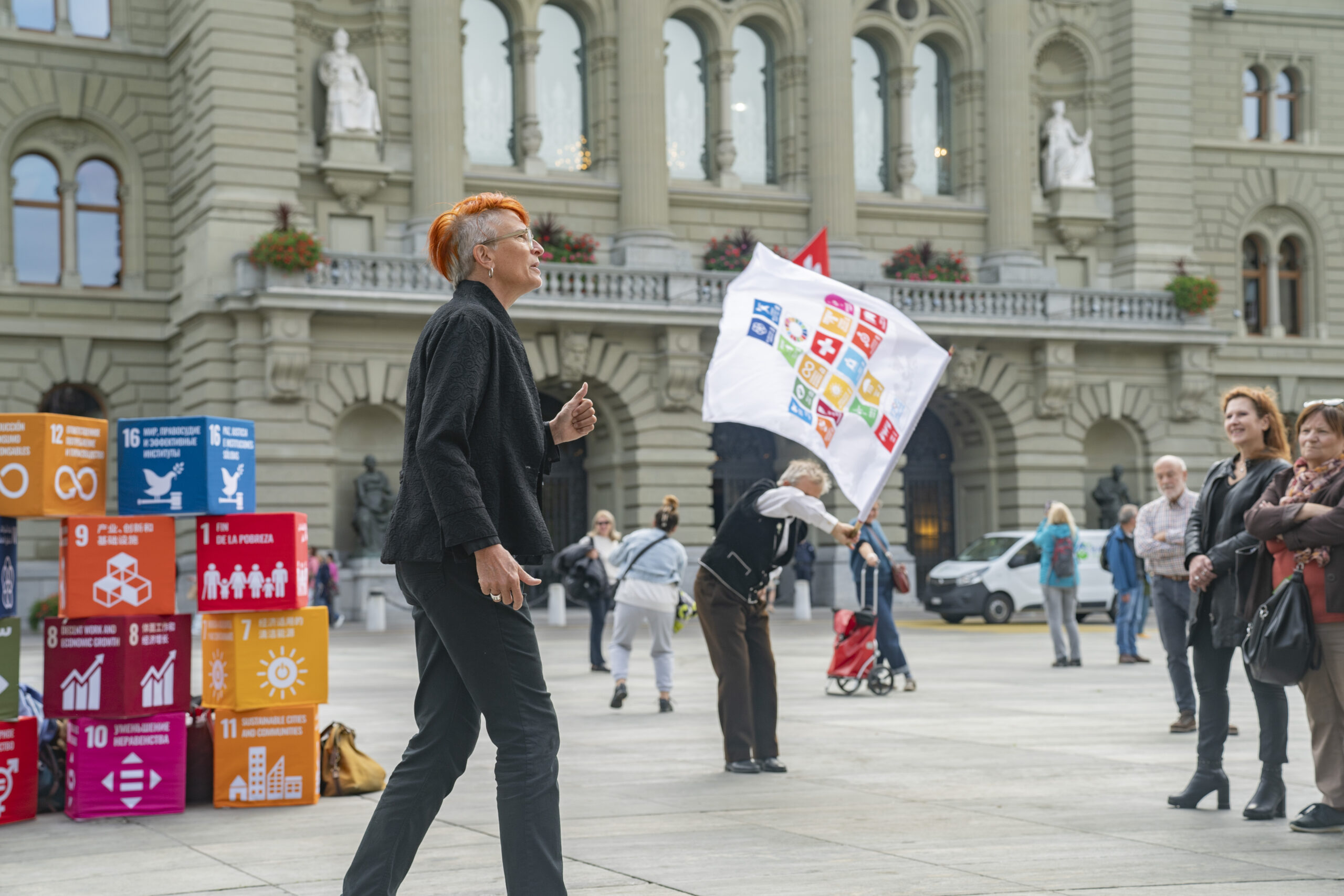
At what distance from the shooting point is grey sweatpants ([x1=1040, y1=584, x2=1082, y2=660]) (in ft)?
59.3

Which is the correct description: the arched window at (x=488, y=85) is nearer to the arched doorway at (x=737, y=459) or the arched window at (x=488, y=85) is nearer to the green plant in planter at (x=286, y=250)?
the green plant in planter at (x=286, y=250)

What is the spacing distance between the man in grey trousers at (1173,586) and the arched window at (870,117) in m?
25.1

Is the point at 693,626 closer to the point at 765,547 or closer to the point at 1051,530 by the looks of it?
the point at 1051,530

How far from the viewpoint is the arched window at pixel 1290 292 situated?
39.5m

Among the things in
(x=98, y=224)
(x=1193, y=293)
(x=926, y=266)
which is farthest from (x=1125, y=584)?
(x=98, y=224)

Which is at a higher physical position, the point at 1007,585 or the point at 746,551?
the point at 746,551

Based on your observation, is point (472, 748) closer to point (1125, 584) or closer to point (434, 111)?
point (1125, 584)

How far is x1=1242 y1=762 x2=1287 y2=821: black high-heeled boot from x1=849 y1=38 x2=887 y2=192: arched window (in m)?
29.5

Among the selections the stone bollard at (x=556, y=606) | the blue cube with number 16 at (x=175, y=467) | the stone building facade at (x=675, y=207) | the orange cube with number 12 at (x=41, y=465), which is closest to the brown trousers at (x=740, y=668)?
the blue cube with number 16 at (x=175, y=467)

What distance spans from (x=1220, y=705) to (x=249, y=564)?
16.0 feet

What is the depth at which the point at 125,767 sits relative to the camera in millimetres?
7965

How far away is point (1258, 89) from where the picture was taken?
1554 inches

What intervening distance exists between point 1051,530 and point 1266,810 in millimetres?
11461

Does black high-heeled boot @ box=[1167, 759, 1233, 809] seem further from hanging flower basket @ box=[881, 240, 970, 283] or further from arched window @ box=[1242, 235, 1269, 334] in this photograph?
arched window @ box=[1242, 235, 1269, 334]
